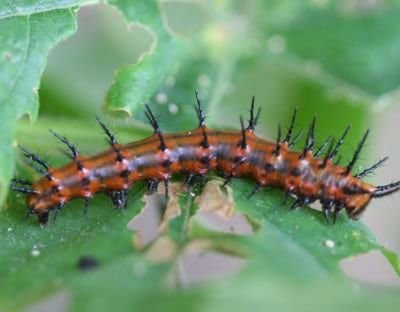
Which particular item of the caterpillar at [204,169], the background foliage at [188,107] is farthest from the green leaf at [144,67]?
the caterpillar at [204,169]

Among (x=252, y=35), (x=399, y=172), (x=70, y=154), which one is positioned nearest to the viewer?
(x=70, y=154)

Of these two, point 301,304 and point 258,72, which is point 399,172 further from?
point 301,304

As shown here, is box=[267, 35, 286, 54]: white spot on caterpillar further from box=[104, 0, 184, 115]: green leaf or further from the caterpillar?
the caterpillar

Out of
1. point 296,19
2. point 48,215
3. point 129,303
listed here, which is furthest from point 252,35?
point 129,303

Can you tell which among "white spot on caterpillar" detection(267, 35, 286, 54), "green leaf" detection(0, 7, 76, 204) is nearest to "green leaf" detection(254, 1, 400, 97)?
"white spot on caterpillar" detection(267, 35, 286, 54)

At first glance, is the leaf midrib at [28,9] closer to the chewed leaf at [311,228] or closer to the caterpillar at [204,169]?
the caterpillar at [204,169]

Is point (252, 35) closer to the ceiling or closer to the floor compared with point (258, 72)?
closer to the ceiling
